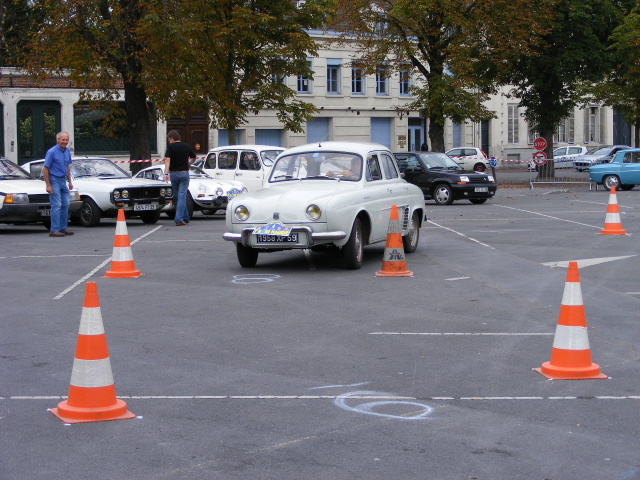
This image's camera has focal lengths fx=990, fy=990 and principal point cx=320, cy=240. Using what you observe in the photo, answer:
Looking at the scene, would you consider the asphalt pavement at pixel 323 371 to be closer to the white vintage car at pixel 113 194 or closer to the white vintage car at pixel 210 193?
the white vintage car at pixel 113 194

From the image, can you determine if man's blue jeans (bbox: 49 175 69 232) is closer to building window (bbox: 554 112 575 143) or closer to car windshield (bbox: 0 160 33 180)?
car windshield (bbox: 0 160 33 180)

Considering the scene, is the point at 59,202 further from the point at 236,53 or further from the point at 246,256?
the point at 236,53

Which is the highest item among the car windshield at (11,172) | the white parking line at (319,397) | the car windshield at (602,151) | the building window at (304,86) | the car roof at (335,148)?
the building window at (304,86)

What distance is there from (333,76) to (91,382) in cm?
5001

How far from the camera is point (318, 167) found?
13859 mm

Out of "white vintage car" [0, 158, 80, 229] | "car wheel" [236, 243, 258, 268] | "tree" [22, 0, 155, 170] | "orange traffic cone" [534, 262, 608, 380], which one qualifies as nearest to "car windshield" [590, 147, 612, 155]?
"tree" [22, 0, 155, 170]

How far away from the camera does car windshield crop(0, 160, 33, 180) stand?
2061cm

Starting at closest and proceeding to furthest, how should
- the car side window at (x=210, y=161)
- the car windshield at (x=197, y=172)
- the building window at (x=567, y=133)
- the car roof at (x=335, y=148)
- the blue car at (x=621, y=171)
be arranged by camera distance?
the car roof at (x=335, y=148)
the car windshield at (x=197, y=172)
the car side window at (x=210, y=161)
the blue car at (x=621, y=171)
the building window at (x=567, y=133)

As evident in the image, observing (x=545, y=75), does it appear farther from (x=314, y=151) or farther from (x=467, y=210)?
(x=314, y=151)

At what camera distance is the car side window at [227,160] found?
85.1 ft

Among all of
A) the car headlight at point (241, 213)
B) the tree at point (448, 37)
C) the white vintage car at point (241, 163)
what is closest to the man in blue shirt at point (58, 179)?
the car headlight at point (241, 213)

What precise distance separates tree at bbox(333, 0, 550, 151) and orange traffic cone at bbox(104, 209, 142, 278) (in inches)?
1051

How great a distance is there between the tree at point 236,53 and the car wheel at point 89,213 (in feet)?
34.7

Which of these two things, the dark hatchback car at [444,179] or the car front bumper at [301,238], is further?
the dark hatchback car at [444,179]
